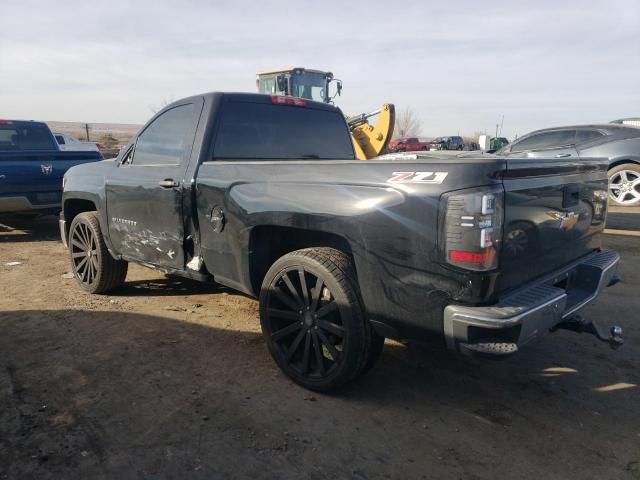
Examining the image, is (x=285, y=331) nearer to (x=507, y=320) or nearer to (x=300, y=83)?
(x=507, y=320)

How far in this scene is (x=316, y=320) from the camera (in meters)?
3.16

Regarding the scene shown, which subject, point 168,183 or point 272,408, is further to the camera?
point 168,183

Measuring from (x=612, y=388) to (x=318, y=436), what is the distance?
2.03 m

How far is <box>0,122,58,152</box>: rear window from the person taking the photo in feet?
28.7

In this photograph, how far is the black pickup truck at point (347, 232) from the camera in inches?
97.4

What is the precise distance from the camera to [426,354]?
386 cm

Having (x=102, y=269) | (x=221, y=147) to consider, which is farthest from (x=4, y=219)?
(x=221, y=147)

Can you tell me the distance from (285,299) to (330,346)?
45cm

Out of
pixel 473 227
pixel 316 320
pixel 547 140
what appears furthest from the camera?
pixel 547 140

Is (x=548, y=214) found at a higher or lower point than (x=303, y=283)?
higher

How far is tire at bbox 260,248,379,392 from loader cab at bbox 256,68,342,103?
1167cm

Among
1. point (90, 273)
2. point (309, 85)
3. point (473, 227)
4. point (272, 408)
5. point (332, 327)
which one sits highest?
point (309, 85)

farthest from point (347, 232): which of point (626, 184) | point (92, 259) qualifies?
point (626, 184)

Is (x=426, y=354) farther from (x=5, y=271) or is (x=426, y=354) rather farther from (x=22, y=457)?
(x=5, y=271)
